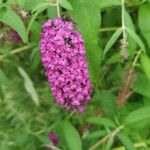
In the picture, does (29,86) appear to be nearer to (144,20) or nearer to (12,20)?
(144,20)

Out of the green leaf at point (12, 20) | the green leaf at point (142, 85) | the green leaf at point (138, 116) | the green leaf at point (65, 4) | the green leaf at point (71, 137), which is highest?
the green leaf at point (65, 4)

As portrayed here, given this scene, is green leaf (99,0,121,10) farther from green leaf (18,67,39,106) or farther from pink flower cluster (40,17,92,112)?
green leaf (18,67,39,106)

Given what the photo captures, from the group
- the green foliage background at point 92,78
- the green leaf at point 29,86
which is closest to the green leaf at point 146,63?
the green foliage background at point 92,78

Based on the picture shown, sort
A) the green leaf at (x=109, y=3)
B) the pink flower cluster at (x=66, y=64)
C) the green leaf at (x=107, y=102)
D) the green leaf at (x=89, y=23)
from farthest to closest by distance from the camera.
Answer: the green leaf at (x=107, y=102) → the green leaf at (x=109, y=3) → the green leaf at (x=89, y=23) → the pink flower cluster at (x=66, y=64)

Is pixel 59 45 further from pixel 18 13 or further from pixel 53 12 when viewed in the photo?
pixel 53 12

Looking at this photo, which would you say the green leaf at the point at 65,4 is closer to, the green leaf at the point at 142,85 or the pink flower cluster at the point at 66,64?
the pink flower cluster at the point at 66,64

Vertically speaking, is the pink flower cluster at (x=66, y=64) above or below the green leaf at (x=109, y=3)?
below

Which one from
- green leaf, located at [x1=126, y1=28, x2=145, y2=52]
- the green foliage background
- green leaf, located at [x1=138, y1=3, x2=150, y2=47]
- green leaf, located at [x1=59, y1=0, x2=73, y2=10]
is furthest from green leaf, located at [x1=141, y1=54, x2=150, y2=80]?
green leaf, located at [x1=59, y1=0, x2=73, y2=10]
